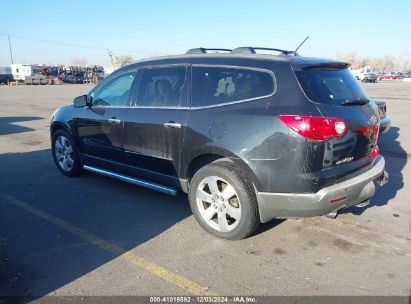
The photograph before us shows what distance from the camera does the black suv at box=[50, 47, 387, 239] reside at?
10.9 feet

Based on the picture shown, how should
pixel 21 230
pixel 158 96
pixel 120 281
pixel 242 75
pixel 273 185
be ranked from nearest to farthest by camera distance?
pixel 120 281 → pixel 273 185 → pixel 242 75 → pixel 21 230 → pixel 158 96

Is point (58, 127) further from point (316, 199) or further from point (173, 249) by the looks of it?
point (316, 199)

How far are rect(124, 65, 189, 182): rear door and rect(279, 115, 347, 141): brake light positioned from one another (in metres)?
1.27

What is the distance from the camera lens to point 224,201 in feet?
12.6

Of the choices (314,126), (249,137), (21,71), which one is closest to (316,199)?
(314,126)

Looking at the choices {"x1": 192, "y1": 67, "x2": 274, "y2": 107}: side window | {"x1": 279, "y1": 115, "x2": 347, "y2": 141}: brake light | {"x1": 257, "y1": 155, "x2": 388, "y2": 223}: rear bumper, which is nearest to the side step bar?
{"x1": 192, "y1": 67, "x2": 274, "y2": 107}: side window

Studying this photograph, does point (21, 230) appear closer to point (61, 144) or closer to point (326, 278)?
point (61, 144)

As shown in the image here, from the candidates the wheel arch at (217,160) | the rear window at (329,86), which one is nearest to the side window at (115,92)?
the wheel arch at (217,160)

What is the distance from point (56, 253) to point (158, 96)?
2062 mm

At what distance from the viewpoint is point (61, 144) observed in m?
6.14

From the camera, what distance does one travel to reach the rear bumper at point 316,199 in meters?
3.35

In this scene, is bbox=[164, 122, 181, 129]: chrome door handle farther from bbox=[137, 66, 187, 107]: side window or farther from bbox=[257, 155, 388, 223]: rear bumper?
bbox=[257, 155, 388, 223]: rear bumper

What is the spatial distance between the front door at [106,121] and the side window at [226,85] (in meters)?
1.19

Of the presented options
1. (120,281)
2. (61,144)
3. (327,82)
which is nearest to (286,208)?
(327,82)
